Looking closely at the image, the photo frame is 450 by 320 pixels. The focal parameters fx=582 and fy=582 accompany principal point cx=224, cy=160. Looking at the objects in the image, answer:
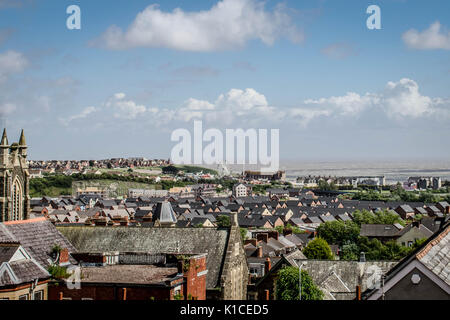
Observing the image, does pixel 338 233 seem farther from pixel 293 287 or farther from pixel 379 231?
pixel 293 287

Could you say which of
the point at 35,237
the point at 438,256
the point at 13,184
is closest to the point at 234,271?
the point at 35,237

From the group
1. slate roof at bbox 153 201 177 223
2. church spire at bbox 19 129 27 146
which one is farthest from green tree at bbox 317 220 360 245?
church spire at bbox 19 129 27 146

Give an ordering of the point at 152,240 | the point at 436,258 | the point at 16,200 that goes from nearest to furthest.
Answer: the point at 436,258 < the point at 152,240 < the point at 16,200

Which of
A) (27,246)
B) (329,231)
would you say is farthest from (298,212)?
(27,246)

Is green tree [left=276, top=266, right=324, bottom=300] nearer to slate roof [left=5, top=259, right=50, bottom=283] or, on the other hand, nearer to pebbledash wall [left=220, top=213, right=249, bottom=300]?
pebbledash wall [left=220, top=213, right=249, bottom=300]

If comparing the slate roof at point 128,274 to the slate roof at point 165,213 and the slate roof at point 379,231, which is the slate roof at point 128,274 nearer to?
the slate roof at point 165,213

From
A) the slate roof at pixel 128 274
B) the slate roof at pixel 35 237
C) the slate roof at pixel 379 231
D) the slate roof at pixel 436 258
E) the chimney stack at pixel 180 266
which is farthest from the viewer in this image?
the slate roof at pixel 379 231

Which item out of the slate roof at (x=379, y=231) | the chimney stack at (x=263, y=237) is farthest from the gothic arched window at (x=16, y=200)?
the slate roof at (x=379, y=231)

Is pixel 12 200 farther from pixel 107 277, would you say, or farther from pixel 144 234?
pixel 107 277
